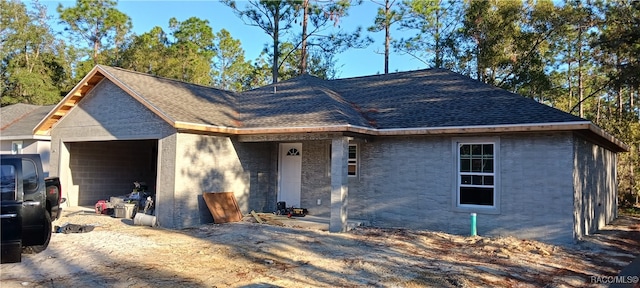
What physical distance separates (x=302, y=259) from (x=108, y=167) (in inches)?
459

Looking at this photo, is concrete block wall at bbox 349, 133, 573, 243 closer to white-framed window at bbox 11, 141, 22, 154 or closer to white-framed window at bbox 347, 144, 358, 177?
white-framed window at bbox 347, 144, 358, 177

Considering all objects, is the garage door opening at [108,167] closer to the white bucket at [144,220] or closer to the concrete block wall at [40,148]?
the concrete block wall at [40,148]

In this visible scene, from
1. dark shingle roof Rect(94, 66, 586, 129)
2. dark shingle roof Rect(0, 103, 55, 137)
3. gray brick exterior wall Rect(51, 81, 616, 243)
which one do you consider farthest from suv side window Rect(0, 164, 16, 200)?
dark shingle roof Rect(0, 103, 55, 137)

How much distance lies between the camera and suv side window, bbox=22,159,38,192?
6.86 meters

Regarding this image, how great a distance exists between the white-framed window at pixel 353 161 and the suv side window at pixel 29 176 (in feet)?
27.2

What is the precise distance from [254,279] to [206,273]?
2.90 ft

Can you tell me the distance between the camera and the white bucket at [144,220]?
1177 cm

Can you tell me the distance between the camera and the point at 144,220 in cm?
1186

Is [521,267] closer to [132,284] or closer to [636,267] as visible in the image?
[636,267]

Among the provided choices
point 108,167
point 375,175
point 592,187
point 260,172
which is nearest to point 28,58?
point 108,167

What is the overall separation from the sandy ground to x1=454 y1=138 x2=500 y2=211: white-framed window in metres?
1.16

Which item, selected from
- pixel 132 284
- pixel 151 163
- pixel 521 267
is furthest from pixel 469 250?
pixel 151 163

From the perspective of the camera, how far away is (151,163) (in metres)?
19.1

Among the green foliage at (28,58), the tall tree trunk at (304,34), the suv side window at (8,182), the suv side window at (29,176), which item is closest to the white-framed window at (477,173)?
the suv side window at (29,176)
